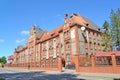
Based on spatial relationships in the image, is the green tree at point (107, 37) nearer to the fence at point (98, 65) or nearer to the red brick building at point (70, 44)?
the red brick building at point (70, 44)

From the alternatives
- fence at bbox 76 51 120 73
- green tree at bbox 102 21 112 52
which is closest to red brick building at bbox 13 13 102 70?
fence at bbox 76 51 120 73

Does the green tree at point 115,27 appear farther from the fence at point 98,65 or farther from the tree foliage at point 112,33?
the fence at point 98,65

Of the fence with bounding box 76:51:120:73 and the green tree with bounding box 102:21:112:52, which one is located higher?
the green tree with bounding box 102:21:112:52

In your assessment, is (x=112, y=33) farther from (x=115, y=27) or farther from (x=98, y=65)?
(x=98, y=65)

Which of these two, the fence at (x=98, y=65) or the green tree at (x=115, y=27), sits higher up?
the green tree at (x=115, y=27)

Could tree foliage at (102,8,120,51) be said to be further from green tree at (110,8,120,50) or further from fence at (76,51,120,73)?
fence at (76,51,120,73)

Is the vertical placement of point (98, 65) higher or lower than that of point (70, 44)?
lower

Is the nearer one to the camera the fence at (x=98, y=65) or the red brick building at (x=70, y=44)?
the fence at (x=98, y=65)

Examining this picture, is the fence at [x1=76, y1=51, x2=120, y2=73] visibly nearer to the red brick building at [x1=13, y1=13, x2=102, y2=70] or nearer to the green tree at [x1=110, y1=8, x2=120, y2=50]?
the red brick building at [x1=13, y1=13, x2=102, y2=70]

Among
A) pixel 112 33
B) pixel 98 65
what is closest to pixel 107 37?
pixel 112 33

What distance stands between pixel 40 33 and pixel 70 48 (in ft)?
80.6

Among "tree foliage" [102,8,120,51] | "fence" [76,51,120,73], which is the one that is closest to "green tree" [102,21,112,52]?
"tree foliage" [102,8,120,51]

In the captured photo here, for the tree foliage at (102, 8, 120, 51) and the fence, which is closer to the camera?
the fence

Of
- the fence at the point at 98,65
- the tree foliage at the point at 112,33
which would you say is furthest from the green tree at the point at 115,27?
the fence at the point at 98,65
